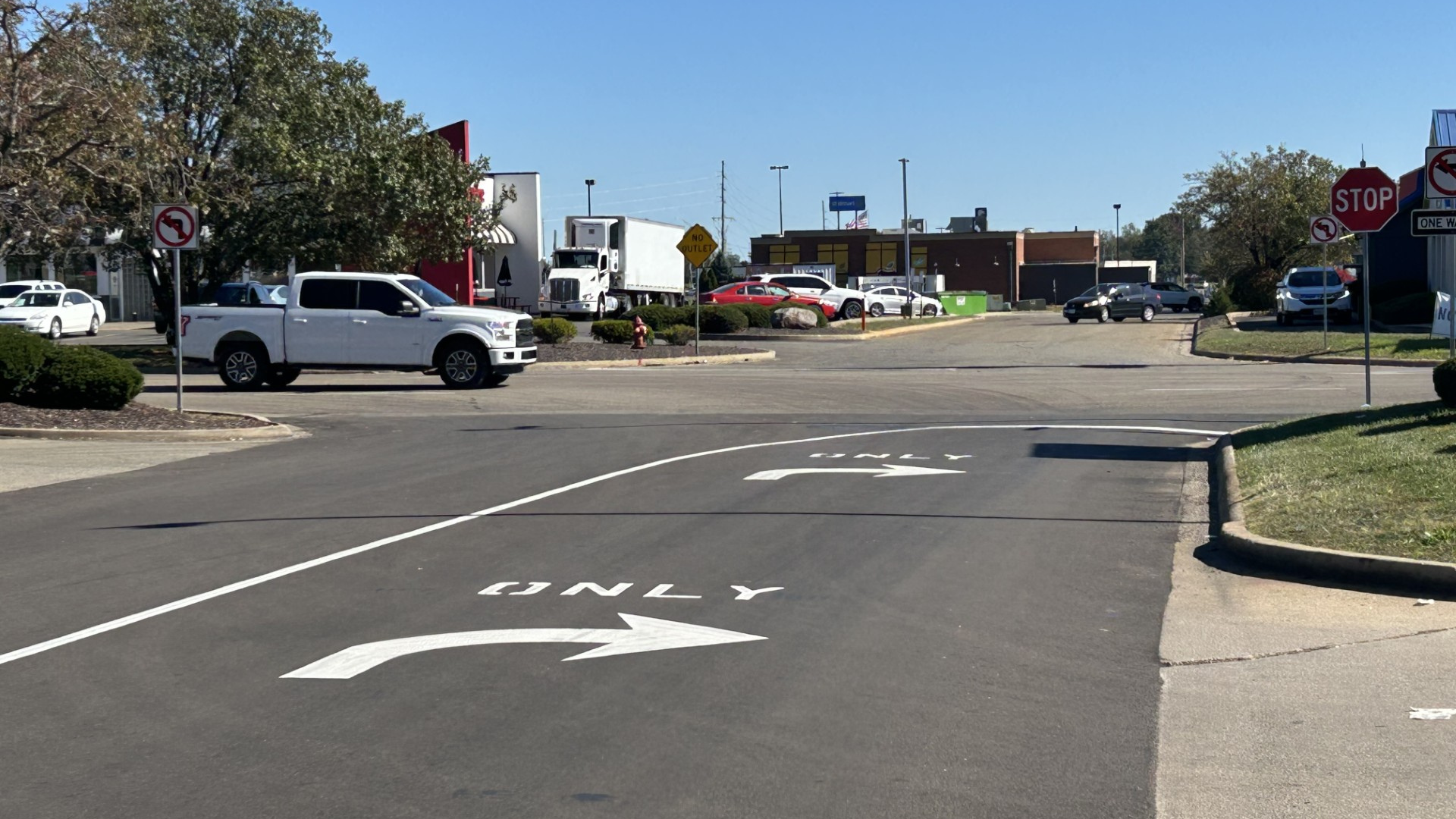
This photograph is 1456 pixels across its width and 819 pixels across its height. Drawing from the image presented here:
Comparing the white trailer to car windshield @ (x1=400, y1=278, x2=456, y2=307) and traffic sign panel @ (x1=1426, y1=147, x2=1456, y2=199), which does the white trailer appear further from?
traffic sign panel @ (x1=1426, y1=147, x2=1456, y2=199)

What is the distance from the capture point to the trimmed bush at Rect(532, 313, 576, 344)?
35.5 m

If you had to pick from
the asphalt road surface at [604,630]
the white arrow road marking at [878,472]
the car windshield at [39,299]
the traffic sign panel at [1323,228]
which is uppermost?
the traffic sign panel at [1323,228]

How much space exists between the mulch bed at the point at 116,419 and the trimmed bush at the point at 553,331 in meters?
15.9

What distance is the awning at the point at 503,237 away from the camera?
54.2 metres

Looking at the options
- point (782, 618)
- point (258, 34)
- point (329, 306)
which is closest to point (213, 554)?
point (782, 618)

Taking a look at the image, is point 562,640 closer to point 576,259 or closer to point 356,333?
point 356,333

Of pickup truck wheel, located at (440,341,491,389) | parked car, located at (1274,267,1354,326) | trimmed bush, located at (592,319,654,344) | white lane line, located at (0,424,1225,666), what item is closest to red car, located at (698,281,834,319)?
trimmed bush, located at (592,319,654,344)

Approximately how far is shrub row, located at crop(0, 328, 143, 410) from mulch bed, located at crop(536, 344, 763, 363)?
14.1 metres

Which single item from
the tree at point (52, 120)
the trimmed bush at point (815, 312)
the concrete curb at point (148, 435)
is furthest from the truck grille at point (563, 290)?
the concrete curb at point (148, 435)

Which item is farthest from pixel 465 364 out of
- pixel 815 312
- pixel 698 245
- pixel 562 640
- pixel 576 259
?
pixel 576 259

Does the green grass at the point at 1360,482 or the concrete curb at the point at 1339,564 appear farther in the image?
the green grass at the point at 1360,482

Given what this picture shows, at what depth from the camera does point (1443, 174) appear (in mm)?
16750

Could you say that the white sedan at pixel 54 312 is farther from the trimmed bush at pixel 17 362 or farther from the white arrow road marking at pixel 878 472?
the white arrow road marking at pixel 878 472

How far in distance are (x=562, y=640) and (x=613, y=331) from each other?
30848mm
